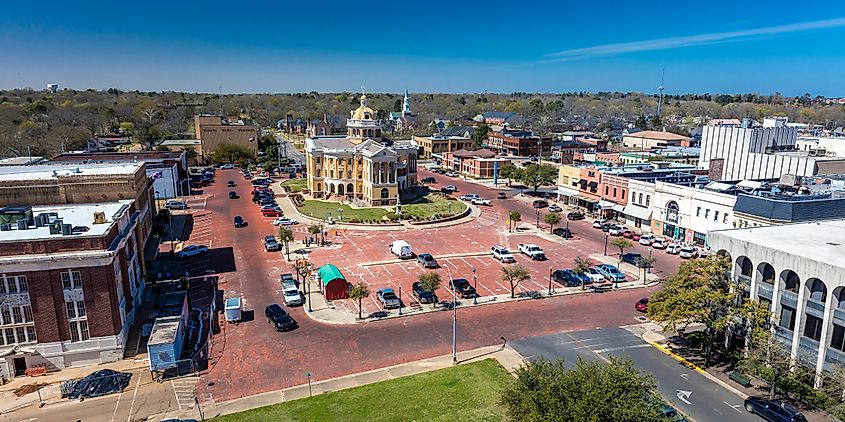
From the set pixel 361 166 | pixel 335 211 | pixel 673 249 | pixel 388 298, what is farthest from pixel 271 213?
pixel 673 249

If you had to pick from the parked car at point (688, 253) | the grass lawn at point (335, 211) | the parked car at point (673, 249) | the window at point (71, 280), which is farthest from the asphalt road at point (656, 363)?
the grass lawn at point (335, 211)

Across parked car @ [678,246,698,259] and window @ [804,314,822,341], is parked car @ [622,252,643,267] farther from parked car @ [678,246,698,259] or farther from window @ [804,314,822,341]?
window @ [804,314,822,341]

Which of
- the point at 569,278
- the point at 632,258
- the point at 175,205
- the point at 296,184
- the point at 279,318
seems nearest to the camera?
the point at 279,318

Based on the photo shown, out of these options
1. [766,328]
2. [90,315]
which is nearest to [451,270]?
[766,328]

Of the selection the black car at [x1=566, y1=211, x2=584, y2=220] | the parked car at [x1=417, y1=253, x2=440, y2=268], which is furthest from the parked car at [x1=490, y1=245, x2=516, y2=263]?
the black car at [x1=566, y1=211, x2=584, y2=220]

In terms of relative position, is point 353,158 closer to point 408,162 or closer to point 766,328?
point 408,162

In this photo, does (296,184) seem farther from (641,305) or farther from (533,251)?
(641,305)

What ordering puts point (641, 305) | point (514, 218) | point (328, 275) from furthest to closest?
point (514, 218)
point (328, 275)
point (641, 305)
